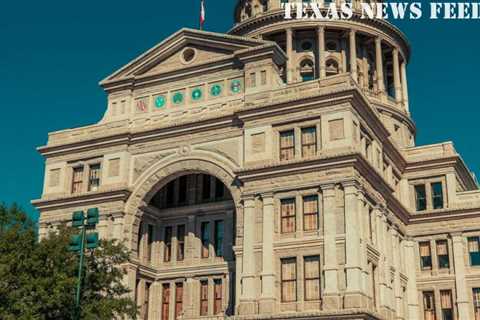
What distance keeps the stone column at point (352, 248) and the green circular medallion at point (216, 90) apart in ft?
37.3

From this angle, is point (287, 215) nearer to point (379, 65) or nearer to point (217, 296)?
point (217, 296)

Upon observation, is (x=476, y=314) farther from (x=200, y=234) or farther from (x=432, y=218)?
(x=200, y=234)

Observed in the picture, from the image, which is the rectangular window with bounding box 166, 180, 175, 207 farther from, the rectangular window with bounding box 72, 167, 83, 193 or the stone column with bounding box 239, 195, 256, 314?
the stone column with bounding box 239, 195, 256, 314

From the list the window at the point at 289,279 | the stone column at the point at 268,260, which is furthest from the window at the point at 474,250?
the stone column at the point at 268,260

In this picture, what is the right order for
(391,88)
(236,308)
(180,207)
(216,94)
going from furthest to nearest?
1. (391,88)
2. (180,207)
3. (216,94)
4. (236,308)

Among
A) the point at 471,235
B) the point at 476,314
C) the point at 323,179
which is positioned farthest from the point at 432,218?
the point at 323,179

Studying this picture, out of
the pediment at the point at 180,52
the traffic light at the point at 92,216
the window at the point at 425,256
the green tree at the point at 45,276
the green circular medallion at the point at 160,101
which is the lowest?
the green tree at the point at 45,276

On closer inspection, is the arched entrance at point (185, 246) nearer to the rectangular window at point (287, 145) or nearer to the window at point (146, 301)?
the window at point (146, 301)

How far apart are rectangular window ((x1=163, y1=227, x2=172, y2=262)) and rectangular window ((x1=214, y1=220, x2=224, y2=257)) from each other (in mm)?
3456

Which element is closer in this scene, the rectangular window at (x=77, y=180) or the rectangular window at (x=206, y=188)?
the rectangular window at (x=77, y=180)

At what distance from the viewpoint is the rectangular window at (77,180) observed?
4756cm

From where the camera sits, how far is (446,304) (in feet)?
160

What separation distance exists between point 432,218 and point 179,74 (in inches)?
814

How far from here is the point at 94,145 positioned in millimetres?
47469
